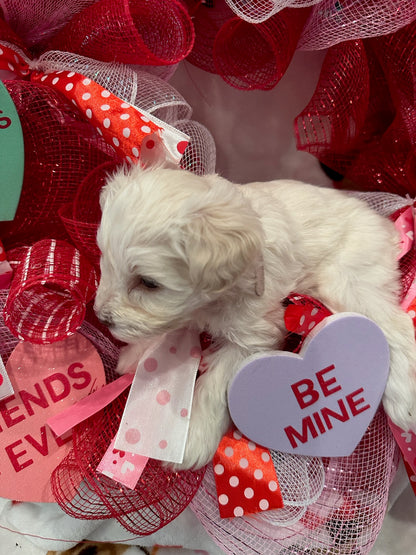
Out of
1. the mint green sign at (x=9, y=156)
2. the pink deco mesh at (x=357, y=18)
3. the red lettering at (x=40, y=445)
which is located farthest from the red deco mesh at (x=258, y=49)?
the red lettering at (x=40, y=445)

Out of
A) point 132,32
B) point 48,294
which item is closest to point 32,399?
point 48,294

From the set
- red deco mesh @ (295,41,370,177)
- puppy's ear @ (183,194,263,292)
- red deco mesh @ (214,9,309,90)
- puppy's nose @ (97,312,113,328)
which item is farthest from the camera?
red deco mesh @ (295,41,370,177)

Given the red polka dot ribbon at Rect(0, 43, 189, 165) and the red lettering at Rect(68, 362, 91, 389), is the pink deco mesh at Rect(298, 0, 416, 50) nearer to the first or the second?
→ the red polka dot ribbon at Rect(0, 43, 189, 165)

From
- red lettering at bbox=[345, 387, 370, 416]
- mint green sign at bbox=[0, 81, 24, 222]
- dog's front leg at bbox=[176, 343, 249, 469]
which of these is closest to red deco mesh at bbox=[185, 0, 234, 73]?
mint green sign at bbox=[0, 81, 24, 222]

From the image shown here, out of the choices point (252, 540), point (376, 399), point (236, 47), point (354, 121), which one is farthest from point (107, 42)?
point (252, 540)

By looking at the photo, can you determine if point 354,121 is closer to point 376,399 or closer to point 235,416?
point 376,399
